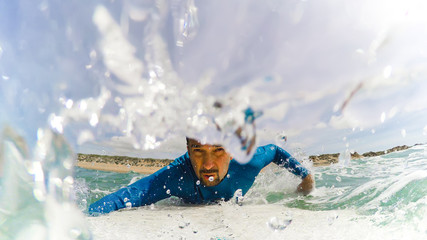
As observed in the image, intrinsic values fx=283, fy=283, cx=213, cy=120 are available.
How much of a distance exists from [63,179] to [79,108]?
326 mm

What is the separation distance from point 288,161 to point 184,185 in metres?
0.86

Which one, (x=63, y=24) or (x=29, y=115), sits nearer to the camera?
(x=29, y=115)

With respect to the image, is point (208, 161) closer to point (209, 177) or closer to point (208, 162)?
point (208, 162)

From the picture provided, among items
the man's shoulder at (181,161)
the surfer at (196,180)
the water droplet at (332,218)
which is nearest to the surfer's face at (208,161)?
the surfer at (196,180)

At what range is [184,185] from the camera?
1861 millimetres

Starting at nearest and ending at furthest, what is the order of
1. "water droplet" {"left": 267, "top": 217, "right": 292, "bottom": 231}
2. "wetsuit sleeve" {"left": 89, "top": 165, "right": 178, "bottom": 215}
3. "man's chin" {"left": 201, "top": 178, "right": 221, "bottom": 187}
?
"water droplet" {"left": 267, "top": 217, "right": 292, "bottom": 231} → "wetsuit sleeve" {"left": 89, "top": 165, "right": 178, "bottom": 215} → "man's chin" {"left": 201, "top": 178, "right": 221, "bottom": 187}

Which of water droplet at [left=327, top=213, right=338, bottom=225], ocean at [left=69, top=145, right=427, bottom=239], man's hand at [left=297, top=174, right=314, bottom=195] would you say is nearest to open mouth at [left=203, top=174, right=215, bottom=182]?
ocean at [left=69, top=145, right=427, bottom=239]

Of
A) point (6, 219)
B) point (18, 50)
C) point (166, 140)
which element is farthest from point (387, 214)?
point (18, 50)

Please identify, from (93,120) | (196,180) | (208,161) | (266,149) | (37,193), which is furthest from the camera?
(266,149)

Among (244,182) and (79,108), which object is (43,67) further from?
(244,182)

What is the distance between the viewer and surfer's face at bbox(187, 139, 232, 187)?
65.0 inches

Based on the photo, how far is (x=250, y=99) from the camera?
1.32 metres

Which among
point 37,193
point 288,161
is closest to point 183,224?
point 37,193

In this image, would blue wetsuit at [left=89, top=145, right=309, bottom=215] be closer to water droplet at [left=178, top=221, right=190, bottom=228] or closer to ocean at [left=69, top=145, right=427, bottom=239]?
ocean at [left=69, top=145, right=427, bottom=239]
